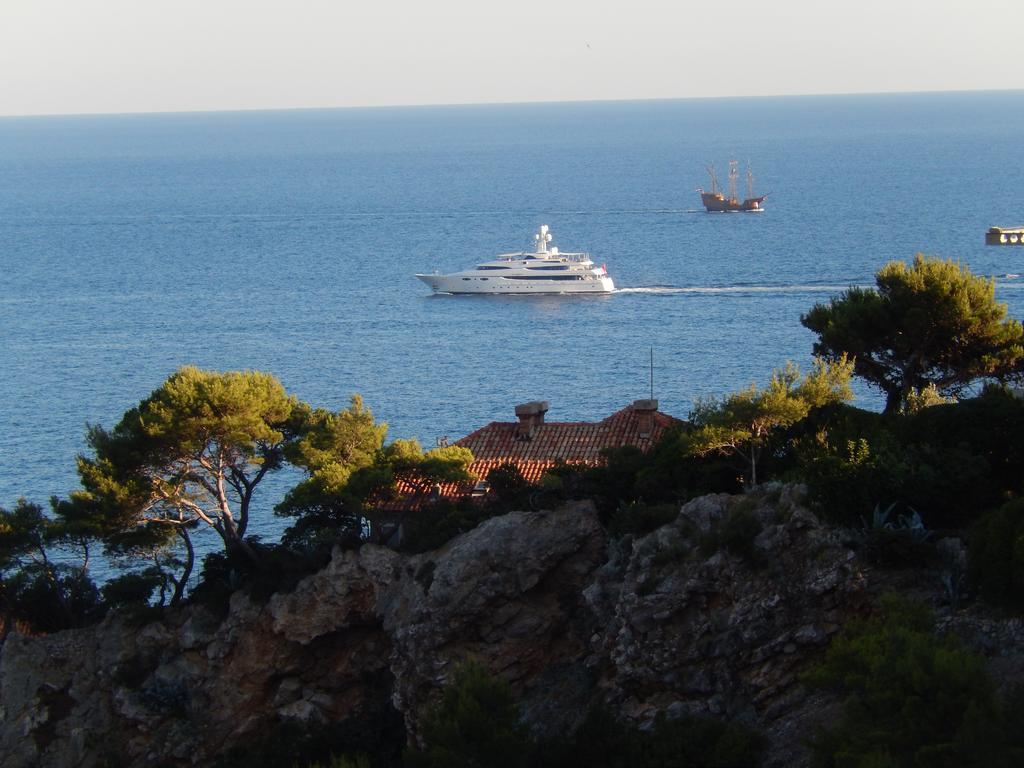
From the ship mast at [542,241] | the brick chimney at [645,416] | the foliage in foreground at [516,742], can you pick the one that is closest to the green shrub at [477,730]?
the foliage in foreground at [516,742]

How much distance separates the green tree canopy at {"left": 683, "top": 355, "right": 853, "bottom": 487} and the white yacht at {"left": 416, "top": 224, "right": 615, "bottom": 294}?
62.3 m

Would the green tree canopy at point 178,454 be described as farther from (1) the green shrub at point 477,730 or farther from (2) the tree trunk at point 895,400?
(2) the tree trunk at point 895,400

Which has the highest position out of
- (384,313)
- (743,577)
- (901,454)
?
(901,454)

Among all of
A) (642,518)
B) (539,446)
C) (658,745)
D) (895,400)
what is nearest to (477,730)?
(658,745)

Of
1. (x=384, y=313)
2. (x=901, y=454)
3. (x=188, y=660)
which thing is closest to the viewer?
(x=901, y=454)

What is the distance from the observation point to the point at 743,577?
21500 millimetres

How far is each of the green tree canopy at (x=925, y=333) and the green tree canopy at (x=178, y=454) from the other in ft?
40.9

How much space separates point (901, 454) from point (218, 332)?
58.0m

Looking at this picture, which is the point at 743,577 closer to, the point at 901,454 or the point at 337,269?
the point at 901,454

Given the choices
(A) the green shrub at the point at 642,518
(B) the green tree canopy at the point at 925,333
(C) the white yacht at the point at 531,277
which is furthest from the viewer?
(C) the white yacht at the point at 531,277

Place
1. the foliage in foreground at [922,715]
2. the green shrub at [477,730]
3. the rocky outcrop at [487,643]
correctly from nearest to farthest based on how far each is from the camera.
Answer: the foliage in foreground at [922,715]
the green shrub at [477,730]
the rocky outcrop at [487,643]

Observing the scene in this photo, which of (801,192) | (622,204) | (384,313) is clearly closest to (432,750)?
(384,313)

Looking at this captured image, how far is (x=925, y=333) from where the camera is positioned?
30.1m

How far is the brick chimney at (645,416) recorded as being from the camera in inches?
1251
